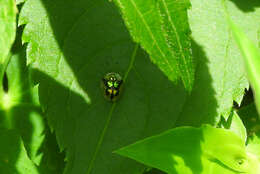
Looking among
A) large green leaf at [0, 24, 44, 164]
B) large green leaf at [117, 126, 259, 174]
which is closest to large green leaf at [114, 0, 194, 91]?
large green leaf at [117, 126, 259, 174]

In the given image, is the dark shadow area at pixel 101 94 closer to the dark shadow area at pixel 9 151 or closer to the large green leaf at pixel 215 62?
the large green leaf at pixel 215 62

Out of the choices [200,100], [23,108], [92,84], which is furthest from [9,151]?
[200,100]

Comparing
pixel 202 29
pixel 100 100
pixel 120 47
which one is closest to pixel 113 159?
pixel 100 100

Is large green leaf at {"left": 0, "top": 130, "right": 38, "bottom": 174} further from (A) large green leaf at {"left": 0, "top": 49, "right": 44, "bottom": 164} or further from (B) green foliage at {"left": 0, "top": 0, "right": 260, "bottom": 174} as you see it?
(B) green foliage at {"left": 0, "top": 0, "right": 260, "bottom": 174}

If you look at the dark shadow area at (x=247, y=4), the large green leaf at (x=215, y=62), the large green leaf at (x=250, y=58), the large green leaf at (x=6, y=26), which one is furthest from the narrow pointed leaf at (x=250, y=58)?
the dark shadow area at (x=247, y=4)

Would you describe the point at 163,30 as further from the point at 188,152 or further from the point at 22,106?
the point at 22,106

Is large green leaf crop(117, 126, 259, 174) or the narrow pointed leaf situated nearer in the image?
the narrow pointed leaf
